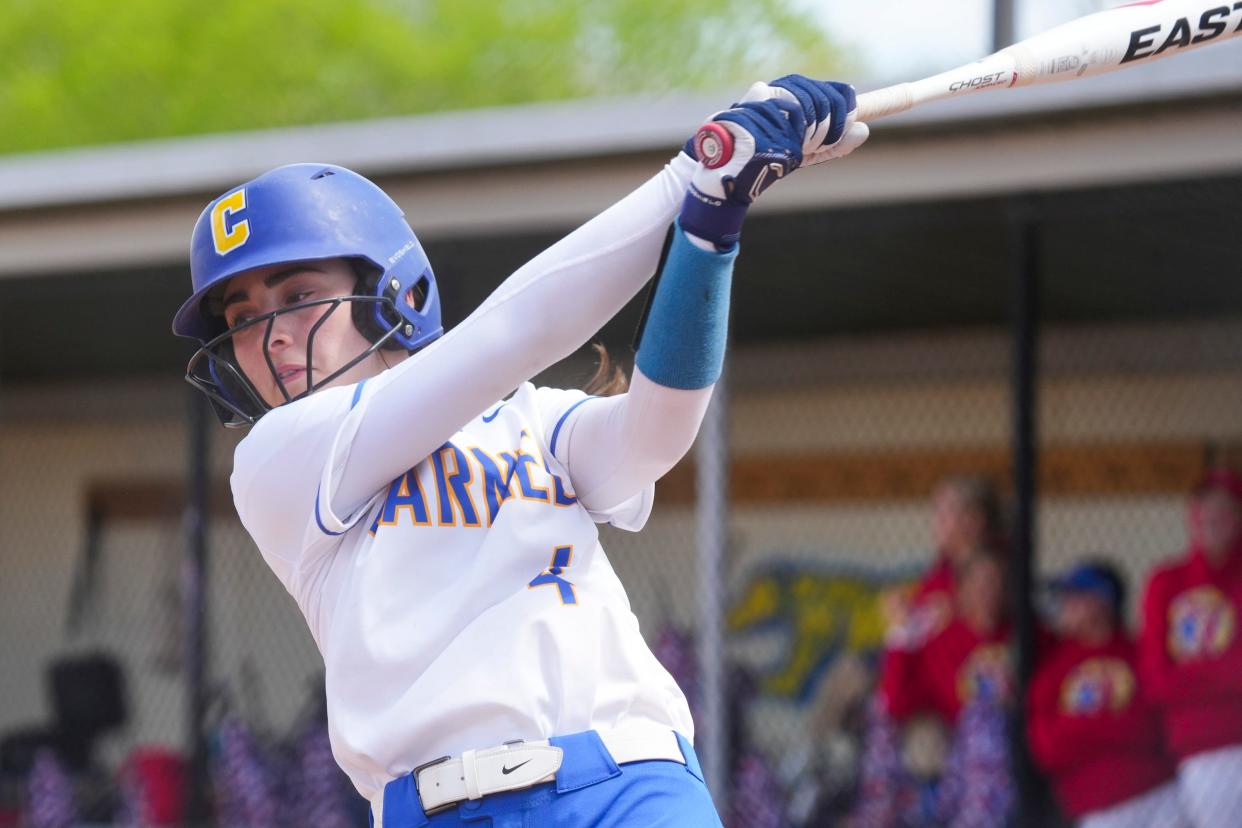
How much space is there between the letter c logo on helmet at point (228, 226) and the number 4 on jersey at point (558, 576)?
60cm

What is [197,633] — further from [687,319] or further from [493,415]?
[687,319]

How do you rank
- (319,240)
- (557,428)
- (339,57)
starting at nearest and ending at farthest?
(557,428) → (319,240) → (339,57)

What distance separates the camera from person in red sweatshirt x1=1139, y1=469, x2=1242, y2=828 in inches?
180

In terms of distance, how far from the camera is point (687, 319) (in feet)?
5.34

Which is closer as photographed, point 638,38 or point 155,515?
point 155,515

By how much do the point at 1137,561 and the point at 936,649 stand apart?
170cm

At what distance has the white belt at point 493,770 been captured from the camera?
68.7 inches

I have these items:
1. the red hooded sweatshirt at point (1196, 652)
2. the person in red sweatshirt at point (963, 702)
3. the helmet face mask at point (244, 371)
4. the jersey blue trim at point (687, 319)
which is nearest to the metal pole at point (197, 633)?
the person in red sweatshirt at point (963, 702)

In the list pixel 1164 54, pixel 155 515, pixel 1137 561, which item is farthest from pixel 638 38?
pixel 1164 54

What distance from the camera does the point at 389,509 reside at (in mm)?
1853

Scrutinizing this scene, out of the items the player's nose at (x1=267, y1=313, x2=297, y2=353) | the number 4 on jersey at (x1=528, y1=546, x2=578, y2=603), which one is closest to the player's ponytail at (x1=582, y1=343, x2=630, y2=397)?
the number 4 on jersey at (x1=528, y1=546, x2=578, y2=603)

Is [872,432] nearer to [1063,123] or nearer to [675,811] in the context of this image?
[1063,123]

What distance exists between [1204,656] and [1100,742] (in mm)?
402

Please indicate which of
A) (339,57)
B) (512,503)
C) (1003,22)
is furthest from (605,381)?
(339,57)
